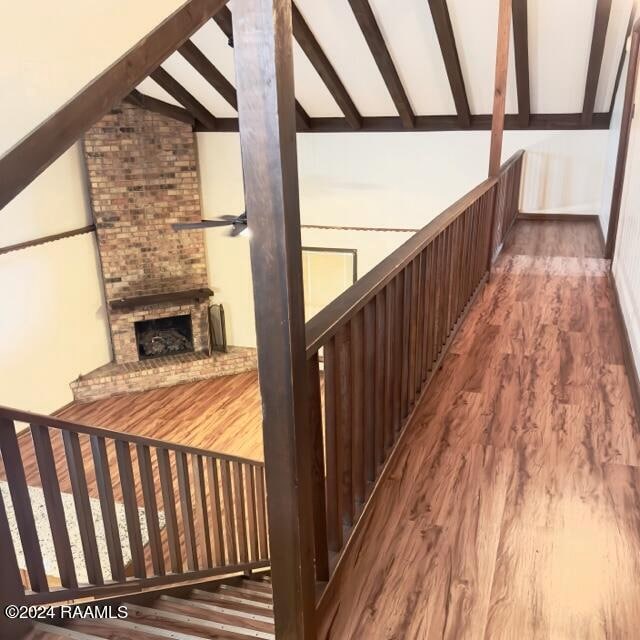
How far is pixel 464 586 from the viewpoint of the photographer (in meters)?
1.76

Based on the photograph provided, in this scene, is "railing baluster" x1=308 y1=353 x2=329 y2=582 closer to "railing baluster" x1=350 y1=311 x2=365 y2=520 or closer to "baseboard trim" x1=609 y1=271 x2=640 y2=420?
"railing baluster" x1=350 y1=311 x2=365 y2=520

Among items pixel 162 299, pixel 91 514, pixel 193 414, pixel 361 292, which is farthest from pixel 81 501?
pixel 162 299

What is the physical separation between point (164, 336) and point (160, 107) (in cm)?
351

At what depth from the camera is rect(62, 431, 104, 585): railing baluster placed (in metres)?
2.31

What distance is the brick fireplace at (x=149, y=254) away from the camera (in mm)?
8422

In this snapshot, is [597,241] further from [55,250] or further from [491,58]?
[55,250]

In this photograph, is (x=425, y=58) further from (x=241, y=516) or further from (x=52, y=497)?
(x=52, y=497)

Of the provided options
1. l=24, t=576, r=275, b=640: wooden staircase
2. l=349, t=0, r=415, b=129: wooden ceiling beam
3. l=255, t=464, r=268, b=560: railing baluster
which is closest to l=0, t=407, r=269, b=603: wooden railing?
l=24, t=576, r=275, b=640: wooden staircase

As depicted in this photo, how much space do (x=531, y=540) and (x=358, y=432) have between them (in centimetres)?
69

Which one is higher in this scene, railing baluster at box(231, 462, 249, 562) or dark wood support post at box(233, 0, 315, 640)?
dark wood support post at box(233, 0, 315, 640)

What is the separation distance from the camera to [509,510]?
2086 millimetres

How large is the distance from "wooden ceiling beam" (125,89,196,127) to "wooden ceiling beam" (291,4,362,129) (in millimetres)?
2512

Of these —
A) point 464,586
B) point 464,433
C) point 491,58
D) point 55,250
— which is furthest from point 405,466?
point 55,250

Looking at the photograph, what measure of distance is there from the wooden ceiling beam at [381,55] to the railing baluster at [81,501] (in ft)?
17.9
